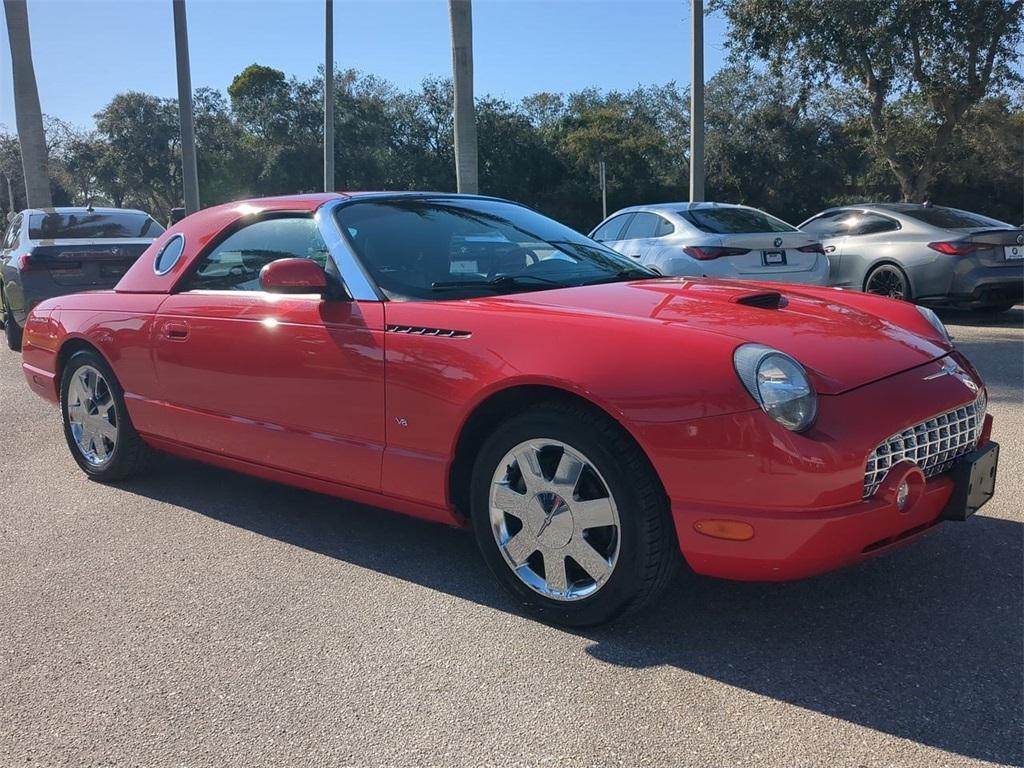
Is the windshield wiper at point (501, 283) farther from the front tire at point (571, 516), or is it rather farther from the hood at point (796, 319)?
the front tire at point (571, 516)

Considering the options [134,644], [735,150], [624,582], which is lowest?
[134,644]

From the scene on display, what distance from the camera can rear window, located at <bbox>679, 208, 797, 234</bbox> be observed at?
9.00 metres

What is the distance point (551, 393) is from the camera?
114 inches

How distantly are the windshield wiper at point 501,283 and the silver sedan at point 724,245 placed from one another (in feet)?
17.3

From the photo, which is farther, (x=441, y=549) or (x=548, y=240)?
(x=548, y=240)

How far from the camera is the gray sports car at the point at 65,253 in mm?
9297

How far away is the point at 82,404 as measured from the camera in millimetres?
4852

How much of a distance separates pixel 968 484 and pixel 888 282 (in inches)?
307

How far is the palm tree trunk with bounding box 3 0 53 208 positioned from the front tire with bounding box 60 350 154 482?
13567 mm

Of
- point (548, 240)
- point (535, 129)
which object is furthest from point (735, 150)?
point (548, 240)

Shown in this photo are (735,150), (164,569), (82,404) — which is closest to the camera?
(164,569)

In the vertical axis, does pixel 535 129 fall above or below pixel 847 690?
above

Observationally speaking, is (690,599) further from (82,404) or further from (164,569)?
(82,404)

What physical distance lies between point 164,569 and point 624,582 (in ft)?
6.43
